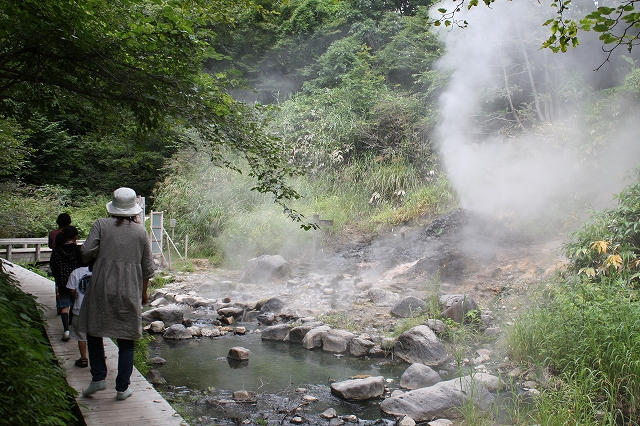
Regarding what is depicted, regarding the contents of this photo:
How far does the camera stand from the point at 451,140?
1435 centimetres

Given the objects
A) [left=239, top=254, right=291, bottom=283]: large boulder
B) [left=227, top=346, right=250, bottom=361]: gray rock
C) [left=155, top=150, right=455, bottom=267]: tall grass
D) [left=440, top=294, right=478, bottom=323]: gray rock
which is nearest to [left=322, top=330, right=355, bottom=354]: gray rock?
[left=227, top=346, right=250, bottom=361]: gray rock

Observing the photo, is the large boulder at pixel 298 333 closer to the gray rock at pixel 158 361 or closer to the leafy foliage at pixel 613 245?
the gray rock at pixel 158 361

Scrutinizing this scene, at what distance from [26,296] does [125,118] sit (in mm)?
2167

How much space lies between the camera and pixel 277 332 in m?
7.34

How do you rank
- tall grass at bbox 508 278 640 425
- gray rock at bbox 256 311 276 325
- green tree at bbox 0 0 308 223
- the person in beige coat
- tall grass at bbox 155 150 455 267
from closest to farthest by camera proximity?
the person in beige coat → green tree at bbox 0 0 308 223 → tall grass at bbox 508 278 640 425 → gray rock at bbox 256 311 276 325 → tall grass at bbox 155 150 455 267

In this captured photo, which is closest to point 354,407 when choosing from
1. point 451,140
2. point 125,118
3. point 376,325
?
point 376,325

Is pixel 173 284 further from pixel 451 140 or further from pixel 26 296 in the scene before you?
pixel 451 140

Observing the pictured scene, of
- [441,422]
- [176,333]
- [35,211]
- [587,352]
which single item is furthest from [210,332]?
[35,211]

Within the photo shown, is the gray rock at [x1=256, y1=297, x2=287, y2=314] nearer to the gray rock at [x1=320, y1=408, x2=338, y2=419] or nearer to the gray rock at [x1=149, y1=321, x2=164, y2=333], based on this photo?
the gray rock at [x1=149, y1=321, x2=164, y2=333]

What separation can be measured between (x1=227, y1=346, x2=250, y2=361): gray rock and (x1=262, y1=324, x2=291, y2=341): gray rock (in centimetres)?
87

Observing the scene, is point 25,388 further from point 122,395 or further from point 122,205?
point 122,205

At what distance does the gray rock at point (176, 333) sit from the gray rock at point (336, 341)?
2.17m

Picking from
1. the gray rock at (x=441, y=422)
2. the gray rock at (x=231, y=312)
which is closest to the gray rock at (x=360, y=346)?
the gray rock at (x=441, y=422)

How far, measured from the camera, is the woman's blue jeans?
3.22 metres
